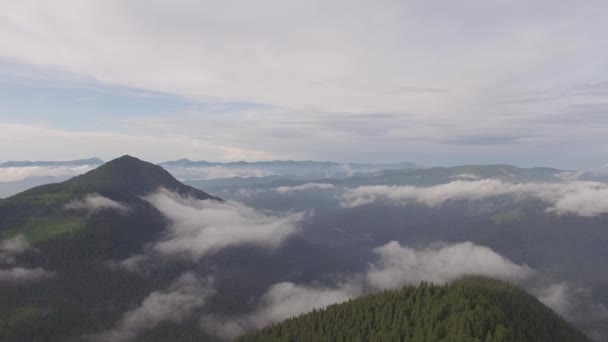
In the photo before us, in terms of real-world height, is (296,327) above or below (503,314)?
below

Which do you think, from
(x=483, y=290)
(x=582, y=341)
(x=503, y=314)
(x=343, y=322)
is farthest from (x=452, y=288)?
(x=582, y=341)

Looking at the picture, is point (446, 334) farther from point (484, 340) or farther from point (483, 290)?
point (483, 290)

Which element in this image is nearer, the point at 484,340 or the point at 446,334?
the point at 484,340

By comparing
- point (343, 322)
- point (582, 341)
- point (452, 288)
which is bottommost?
point (582, 341)

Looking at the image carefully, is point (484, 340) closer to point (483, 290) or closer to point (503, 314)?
point (503, 314)

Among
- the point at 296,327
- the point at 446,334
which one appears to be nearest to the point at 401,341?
the point at 446,334

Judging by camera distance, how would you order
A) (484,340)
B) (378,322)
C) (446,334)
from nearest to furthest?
(484,340)
(446,334)
(378,322)

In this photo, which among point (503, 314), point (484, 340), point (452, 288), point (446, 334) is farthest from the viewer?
point (452, 288)
